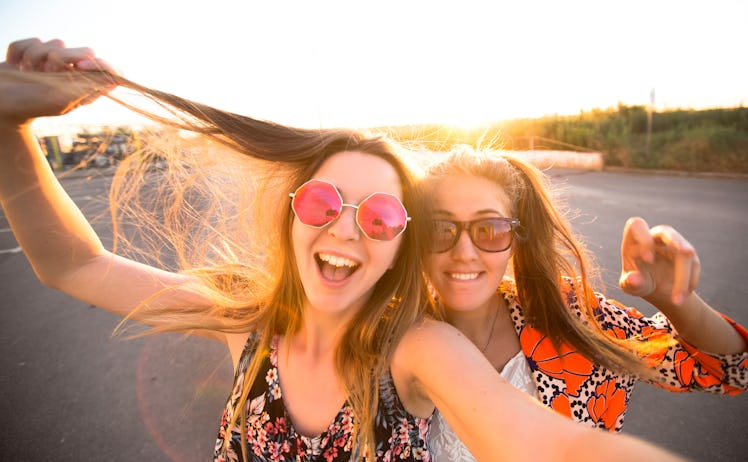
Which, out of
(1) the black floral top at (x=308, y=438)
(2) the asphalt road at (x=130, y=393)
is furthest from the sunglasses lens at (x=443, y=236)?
(2) the asphalt road at (x=130, y=393)

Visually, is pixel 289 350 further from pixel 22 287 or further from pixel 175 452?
pixel 22 287

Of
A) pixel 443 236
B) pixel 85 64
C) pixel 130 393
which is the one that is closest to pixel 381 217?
pixel 443 236

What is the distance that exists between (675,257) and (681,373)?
721mm

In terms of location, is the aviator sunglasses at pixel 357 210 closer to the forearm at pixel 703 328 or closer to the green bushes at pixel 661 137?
the forearm at pixel 703 328

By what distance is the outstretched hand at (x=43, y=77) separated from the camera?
4.35ft

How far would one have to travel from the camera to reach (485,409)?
1229 millimetres

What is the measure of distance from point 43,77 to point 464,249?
1.65 meters

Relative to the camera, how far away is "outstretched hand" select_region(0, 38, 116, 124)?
52.2 inches

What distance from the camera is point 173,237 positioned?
6.98ft

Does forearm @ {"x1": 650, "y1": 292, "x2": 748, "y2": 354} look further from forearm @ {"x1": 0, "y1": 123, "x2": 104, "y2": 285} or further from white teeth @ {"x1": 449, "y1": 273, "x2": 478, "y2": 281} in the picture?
forearm @ {"x1": 0, "y1": 123, "x2": 104, "y2": 285}

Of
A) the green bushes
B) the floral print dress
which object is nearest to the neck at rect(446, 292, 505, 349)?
the floral print dress

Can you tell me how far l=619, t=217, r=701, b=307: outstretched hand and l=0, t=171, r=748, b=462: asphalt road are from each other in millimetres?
1260

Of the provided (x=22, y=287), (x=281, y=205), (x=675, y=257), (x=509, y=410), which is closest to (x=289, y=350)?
(x=281, y=205)

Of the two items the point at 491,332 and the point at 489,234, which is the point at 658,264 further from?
the point at 491,332
